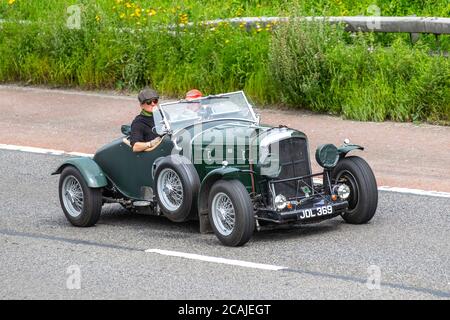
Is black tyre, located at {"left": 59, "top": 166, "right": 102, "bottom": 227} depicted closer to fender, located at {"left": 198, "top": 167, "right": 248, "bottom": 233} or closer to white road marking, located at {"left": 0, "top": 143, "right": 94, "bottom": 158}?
fender, located at {"left": 198, "top": 167, "right": 248, "bottom": 233}

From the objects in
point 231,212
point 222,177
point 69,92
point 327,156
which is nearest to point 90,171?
point 222,177

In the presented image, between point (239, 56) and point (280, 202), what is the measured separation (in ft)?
24.0

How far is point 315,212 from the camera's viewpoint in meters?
11.0

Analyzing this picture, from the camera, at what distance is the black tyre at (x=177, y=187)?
11.3 meters

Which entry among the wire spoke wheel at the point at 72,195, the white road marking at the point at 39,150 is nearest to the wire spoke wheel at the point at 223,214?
the wire spoke wheel at the point at 72,195

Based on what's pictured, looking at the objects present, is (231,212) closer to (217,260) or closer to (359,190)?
(217,260)

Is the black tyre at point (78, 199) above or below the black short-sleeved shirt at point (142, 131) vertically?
below

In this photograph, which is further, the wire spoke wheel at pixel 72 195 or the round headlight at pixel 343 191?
the wire spoke wheel at pixel 72 195

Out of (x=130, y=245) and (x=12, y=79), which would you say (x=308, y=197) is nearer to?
(x=130, y=245)

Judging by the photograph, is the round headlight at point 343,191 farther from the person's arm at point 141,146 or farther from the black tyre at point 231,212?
the person's arm at point 141,146

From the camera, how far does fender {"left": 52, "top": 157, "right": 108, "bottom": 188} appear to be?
1212 cm

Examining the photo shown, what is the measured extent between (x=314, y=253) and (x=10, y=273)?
2.65 metres

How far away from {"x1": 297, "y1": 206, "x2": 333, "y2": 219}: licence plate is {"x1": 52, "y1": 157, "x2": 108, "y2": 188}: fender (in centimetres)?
226

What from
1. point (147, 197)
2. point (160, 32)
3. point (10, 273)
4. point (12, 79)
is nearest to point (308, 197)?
point (147, 197)
